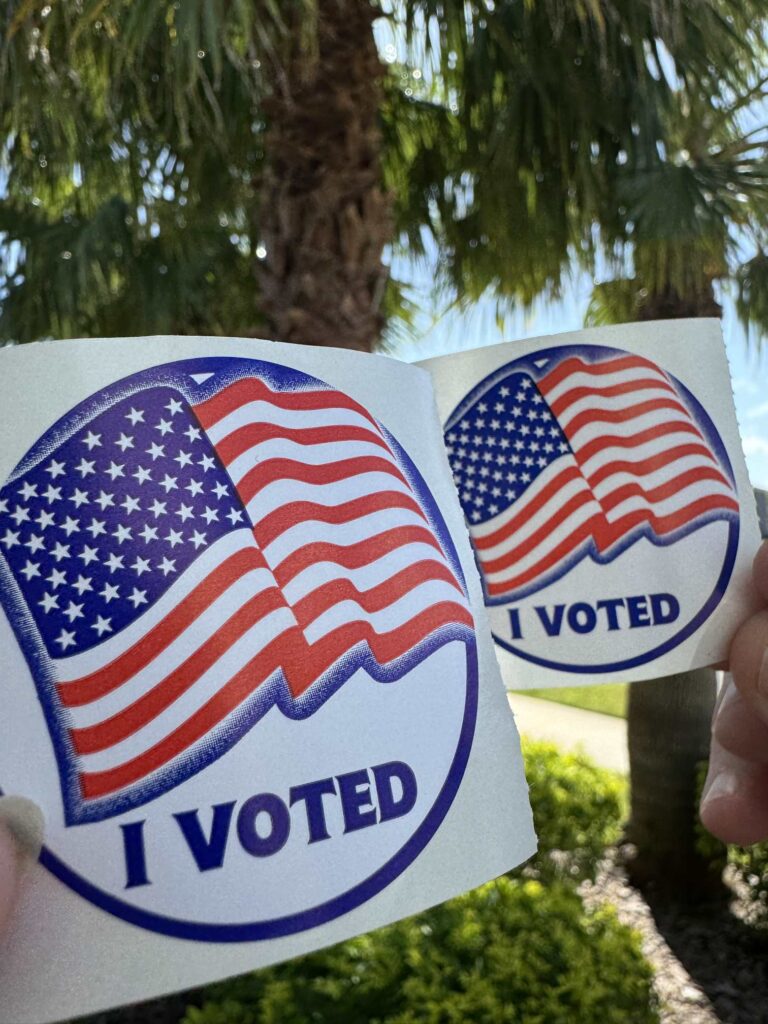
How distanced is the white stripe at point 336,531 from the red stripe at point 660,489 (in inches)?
21.5

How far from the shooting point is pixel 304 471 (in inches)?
28.4

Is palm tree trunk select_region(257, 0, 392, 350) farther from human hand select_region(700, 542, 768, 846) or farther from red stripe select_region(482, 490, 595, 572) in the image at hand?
human hand select_region(700, 542, 768, 846)

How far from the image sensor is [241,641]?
67cm

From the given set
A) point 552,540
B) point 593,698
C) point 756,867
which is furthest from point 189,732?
point 593,698

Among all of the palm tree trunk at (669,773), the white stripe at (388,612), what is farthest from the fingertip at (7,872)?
the palm tree trunk at (669,773)

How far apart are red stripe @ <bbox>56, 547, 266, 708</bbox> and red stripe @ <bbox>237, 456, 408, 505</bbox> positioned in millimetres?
56

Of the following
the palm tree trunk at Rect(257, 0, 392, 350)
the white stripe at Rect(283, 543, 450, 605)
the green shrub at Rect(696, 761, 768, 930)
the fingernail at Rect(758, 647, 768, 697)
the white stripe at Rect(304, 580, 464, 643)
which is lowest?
the green shrub at Rect(696, 761, 768, 930)

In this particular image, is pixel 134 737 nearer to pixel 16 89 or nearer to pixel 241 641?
pixel 241 641

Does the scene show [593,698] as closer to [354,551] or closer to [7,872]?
[354,551]

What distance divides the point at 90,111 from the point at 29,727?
364 centimetres

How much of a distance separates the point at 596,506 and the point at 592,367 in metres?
0.19

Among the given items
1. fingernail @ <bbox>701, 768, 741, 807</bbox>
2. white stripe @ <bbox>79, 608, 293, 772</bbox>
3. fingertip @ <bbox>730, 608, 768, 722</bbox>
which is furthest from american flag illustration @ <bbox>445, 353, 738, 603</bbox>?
white stripe @ <bbox>79, 608, 293, 772</bbox>

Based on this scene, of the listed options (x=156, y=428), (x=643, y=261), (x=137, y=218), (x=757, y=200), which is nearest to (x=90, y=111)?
(x=137, y=218)

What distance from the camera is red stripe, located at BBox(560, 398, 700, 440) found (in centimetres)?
123
